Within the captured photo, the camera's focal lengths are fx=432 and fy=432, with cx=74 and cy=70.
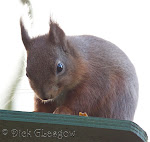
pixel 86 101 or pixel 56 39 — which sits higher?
pixel 56 39

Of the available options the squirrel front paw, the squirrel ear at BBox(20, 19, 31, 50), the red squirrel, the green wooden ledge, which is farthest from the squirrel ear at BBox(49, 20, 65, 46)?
the green wooden ledge

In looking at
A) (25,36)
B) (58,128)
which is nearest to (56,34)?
(25,36)

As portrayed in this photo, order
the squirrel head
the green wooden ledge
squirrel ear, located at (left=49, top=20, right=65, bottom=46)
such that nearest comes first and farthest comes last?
the green wooden ledge < the squirrel head < squirrel ear, located at (left=49, top=20, right=65, bottom=46)

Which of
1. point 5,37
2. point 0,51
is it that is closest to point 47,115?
point 0,51

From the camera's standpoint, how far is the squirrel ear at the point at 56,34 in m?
1.94

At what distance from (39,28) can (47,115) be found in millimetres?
964

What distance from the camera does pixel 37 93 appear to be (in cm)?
183

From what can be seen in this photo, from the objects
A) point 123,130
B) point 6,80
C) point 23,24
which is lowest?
point 6,80

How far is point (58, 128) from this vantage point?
1.38 meters

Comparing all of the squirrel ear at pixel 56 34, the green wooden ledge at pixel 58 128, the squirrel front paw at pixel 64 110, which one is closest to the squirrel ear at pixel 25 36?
the squirrel ear at pixel 56 34

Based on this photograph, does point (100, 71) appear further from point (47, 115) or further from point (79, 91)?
point (47, 115)

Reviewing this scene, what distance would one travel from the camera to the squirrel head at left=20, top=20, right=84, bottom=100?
181 centimetres

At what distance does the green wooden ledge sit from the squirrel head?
1.28ft

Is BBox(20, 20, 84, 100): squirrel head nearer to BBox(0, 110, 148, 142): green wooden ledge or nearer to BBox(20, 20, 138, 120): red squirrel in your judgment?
BBox(20, 20, 138, 120): red squirrel
